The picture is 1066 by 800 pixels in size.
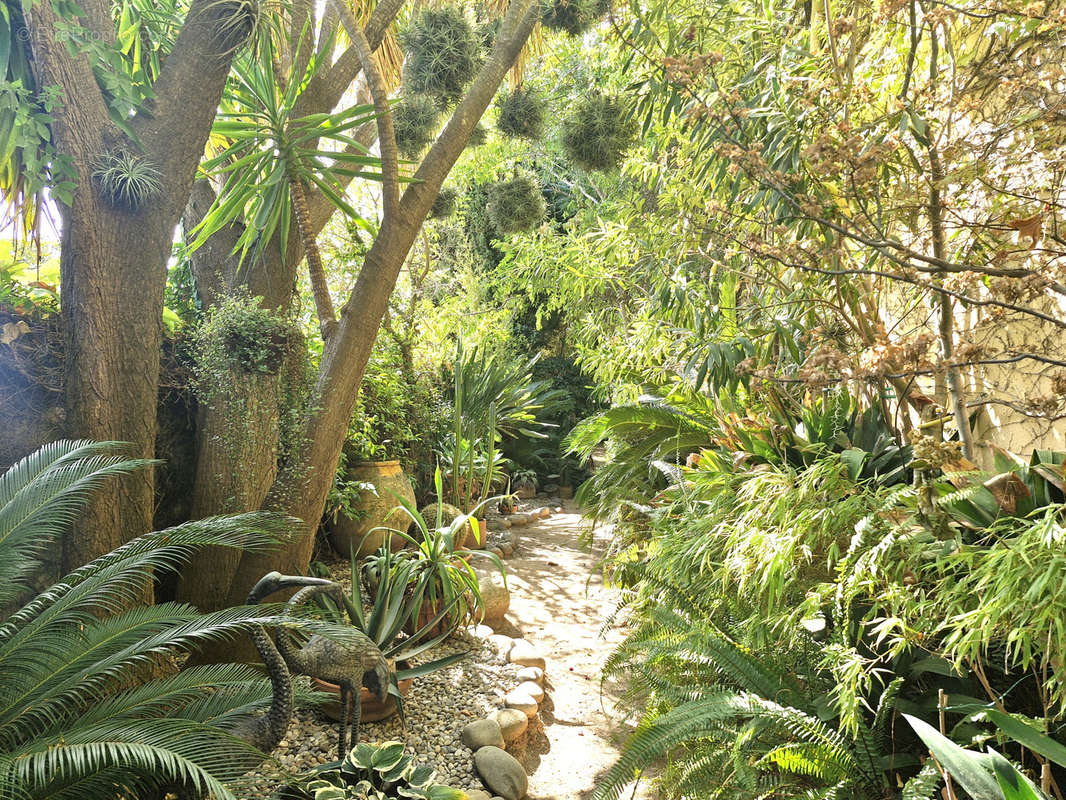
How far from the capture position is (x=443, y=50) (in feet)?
11.3

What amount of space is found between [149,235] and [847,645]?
271 centimetres

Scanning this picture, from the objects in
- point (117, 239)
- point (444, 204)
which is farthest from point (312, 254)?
point (444, 204)

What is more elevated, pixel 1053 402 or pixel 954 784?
pixel 1053 402

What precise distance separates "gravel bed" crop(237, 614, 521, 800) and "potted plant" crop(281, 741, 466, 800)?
0.09m

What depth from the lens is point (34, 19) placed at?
7.28 feet

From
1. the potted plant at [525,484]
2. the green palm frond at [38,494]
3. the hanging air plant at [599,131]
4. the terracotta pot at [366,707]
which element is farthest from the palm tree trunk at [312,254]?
the potted plant at [525,484]

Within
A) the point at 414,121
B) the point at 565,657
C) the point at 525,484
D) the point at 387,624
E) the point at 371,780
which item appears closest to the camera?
the point at 371,780

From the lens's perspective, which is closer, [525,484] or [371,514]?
[371,514]

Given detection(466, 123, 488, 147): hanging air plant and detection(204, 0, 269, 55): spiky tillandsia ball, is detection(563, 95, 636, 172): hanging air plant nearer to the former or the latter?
detection(466, 123, 488, 147): hanging air plant

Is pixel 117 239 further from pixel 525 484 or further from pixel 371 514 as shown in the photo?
pixel 525 484

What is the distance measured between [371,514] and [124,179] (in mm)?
2463

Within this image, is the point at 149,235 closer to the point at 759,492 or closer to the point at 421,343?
the point at 759,492

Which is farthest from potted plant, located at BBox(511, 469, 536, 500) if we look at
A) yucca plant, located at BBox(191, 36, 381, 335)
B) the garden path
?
yucca plant, located at BBox(191, 36, 381, 335)

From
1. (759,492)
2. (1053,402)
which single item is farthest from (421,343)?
(1053,402)
